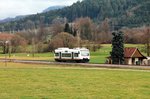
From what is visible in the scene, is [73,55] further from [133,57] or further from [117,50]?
[133,57]

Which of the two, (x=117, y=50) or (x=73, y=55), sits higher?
(x=117, y=50)

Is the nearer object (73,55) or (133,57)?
(73,55)

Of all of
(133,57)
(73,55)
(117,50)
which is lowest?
(133,57)

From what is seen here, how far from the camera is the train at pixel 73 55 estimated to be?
76.2 meters

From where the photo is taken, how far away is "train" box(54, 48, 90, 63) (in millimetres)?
76250

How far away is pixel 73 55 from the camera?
76.7m

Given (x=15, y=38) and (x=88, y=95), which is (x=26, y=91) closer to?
(x=88, y=95)

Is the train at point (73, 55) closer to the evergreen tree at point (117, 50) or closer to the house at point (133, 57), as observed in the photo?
the house at point (133, 57)

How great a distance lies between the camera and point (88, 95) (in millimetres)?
21766

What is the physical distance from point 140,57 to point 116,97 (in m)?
59.8

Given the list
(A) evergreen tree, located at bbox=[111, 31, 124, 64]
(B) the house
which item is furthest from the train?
(A) evergreen tree, located at bbox=[111, 31, 124, 64]

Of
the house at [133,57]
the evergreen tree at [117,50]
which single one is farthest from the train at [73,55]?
the evergreen tree at [117,50]

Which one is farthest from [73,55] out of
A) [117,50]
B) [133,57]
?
[133,57]

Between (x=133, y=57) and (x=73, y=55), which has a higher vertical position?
(x=73, y=55)
